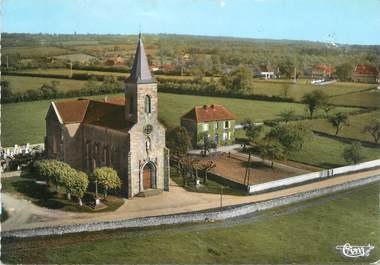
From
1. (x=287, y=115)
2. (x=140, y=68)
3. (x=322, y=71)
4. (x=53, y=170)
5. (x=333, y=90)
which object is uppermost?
(x=140, y=68)

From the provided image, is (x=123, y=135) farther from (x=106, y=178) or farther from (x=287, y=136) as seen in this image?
(x=287, y=136)

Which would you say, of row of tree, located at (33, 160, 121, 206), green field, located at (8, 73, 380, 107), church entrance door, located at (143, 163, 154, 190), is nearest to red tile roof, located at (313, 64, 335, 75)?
green field, located at (8, 73, 380, 107)

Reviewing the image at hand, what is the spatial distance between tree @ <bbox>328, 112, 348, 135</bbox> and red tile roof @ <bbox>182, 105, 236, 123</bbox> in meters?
6.12

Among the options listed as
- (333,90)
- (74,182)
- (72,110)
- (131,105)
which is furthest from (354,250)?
(72,110)

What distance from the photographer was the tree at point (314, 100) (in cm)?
3009

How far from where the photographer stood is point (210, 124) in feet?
92.7

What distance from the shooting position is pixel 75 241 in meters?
22.0

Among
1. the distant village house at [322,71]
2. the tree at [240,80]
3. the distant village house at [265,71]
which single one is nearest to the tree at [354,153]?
the distant village house at [322,71]

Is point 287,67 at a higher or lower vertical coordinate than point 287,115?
higher

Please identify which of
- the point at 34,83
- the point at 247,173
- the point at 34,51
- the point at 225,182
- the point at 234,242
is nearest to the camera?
the point at 234,242

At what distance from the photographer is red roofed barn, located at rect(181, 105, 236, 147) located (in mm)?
27984

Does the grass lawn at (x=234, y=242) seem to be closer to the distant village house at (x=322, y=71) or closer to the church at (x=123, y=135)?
the church at (x=123, y=135)

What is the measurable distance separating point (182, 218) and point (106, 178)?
354 centimetres

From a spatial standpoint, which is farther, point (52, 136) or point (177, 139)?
point (177, 139)
